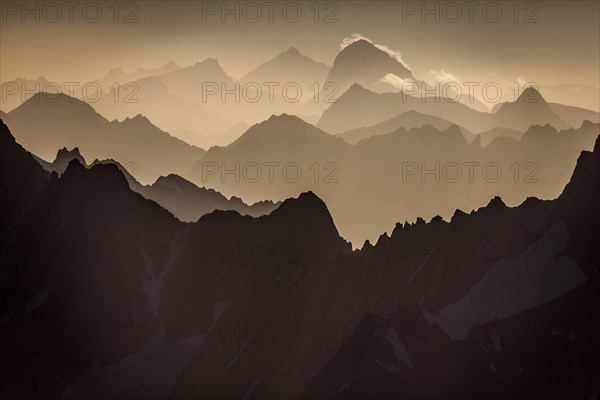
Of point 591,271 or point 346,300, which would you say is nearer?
point 591,271

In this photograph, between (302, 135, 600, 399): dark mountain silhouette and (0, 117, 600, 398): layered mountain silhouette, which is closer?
(302, 135, 600, 399): dark mountain silhouette

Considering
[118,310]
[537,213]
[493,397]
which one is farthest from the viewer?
[118,310]

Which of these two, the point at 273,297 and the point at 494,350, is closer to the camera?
the point at 494,350

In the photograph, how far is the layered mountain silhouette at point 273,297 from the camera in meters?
138

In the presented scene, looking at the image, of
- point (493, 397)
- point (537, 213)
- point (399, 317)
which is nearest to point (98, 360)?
point (399, 317)

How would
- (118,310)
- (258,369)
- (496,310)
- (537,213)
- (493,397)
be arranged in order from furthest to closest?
(118,310) → (258,369) → (537,213) → (496,310) → (493,397)

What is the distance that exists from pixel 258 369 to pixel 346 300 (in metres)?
26.0

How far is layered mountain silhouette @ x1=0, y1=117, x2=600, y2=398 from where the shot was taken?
13812cm

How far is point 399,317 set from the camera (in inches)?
5689

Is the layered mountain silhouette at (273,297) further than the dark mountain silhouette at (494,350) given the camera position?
Yes

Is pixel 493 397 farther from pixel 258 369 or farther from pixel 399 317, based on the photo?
pixel 258 369

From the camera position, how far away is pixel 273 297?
18238cm

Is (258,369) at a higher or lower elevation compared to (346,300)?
lower

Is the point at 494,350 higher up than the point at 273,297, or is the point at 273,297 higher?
the point at 273,297
